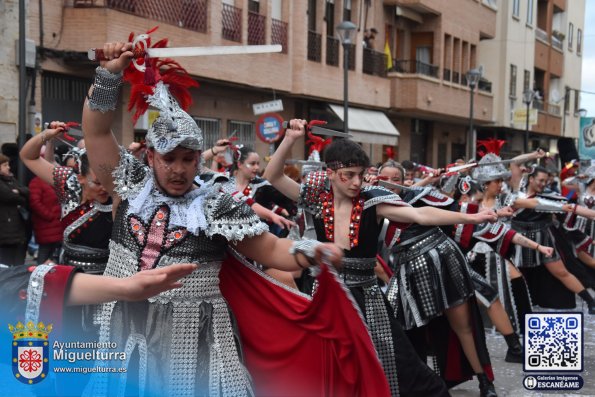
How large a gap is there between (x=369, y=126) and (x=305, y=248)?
22302 millimetres

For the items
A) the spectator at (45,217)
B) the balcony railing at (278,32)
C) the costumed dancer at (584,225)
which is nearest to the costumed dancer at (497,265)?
the costumed dancer at (584,225)

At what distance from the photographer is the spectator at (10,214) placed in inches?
390

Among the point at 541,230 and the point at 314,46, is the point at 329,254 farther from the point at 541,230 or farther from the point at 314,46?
the point at 314,46

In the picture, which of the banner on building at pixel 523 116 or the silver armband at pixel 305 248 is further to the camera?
the banner on building at pixel 523 116

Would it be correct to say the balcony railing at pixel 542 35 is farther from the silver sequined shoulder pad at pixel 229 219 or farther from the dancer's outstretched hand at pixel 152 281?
the dancer's outstretched hand at pixel 152 281

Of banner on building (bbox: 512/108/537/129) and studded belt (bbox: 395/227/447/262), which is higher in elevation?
banner on building (bbox: 512/108/537/129)

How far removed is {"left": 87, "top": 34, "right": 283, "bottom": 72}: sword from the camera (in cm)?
358

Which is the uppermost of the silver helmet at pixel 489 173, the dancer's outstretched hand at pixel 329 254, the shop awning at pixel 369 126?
the shop awning at pixel 369 126

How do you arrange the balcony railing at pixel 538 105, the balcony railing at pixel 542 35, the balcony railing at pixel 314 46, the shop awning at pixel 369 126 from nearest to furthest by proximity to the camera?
the balcony railing at pixel 314 46 < the shop awning at pixel 369 126 < the balcony railing at pixel 538 105 < the balcony railing at pixel 542 35

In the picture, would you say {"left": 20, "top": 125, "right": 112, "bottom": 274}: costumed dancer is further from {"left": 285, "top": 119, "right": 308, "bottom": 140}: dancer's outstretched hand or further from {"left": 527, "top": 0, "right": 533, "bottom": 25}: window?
{"left": 527, "top": 0, "right": 533, "bottom": 25}: window

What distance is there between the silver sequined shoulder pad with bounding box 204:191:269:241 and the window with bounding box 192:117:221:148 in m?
15.7

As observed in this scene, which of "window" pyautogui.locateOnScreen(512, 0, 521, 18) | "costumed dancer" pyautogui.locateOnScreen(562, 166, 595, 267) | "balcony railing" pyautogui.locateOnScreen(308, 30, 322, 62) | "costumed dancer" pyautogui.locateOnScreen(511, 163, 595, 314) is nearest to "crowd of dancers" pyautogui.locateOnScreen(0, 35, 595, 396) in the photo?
"costumed dancer" pyautogui.locateOnScreen(511, 163, 595, 314)

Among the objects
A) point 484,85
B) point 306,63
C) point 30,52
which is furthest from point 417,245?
point 484,85

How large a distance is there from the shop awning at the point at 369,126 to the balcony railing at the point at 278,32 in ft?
10.3
